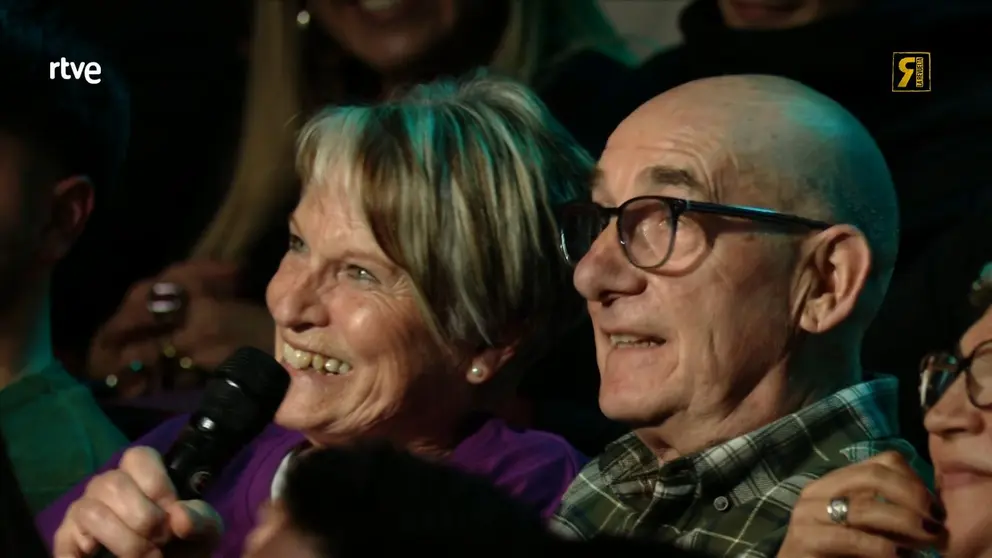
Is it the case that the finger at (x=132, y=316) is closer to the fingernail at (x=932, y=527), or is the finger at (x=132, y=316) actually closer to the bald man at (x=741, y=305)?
the bald man at (x=741, y=305)

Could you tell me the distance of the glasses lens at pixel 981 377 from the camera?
3.36ft

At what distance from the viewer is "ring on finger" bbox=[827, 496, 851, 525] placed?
95cm

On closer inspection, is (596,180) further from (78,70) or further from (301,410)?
(78,70)

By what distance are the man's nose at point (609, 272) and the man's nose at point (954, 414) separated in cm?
21

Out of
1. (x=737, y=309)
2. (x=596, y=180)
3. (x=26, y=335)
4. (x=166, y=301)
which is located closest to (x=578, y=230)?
(x=596, y=180)

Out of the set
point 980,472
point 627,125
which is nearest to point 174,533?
point 627,125

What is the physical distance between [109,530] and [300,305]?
0.25 meters

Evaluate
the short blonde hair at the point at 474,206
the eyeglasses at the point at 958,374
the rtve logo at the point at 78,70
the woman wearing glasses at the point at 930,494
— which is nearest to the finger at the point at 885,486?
the woman wearing glasses at the point at 930,494

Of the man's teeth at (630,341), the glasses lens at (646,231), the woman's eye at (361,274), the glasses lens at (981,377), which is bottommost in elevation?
the glasses lens at (981,377)

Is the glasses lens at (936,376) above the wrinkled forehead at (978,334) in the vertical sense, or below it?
below

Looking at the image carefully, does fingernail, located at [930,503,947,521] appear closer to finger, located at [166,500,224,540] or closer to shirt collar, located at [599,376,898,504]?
shirt collar, located at [599,376,898,504]

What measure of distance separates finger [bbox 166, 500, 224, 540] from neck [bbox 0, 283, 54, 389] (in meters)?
0.39

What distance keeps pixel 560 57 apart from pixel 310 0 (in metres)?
0.25

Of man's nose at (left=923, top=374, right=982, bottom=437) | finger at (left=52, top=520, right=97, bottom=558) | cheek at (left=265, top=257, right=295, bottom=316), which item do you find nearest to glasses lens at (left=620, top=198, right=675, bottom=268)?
man's nose at (left=923, top=374, right=982, bottom=437)
